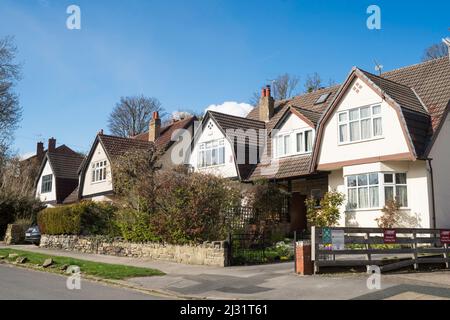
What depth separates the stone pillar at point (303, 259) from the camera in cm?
1389

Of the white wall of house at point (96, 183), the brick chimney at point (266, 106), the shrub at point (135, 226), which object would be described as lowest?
the shrub at point (135, 226)

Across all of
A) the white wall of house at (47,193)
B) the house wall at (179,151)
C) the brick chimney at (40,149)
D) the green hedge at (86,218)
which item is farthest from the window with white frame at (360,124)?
the brick chimney at (40,149)

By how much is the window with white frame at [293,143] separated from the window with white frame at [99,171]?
15.4 m

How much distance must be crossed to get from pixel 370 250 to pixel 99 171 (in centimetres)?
2701

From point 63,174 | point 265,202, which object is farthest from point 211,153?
point 63,174

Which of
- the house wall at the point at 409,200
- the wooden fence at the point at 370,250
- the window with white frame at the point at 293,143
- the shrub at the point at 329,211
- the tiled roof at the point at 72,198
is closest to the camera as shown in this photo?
the wooden fence at the point at 370,250

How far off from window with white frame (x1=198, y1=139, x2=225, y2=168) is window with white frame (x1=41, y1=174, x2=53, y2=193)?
21559mm

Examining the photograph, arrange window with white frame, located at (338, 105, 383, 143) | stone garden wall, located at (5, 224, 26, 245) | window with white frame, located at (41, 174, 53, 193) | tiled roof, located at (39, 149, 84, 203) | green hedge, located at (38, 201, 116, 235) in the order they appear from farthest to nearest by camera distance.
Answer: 1. window with white frame, located at (41, 174, 53, 193)
2. tiled roof, located at (39, 149, 84, 203)
3. stone garden wall, located at (5, 224, 26, 245)
4. green hedge, located at (38, 201, 116, 235)
5. window with white frame, located at (338, 105, 383, 143)

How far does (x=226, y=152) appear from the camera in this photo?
28.5m

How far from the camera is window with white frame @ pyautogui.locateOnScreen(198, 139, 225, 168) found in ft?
95.0

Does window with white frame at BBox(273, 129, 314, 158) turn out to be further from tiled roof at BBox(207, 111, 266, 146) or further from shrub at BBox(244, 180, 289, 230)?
shrub at BBox(244, 180, 289, 230)

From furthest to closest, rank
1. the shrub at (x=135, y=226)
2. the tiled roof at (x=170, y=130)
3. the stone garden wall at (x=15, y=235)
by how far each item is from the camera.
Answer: the tiled roof at (x=170, y=130), the stone garden wall at (x=15, y=235), the shrub at (x=135, y=226)

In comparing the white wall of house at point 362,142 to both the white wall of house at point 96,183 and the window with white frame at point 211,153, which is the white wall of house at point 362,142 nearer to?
the window with white frame at point 211,153

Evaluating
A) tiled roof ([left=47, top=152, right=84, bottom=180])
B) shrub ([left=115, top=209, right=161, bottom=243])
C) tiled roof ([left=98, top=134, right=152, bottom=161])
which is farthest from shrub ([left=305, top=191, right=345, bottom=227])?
tiled roof ([left=47, top=152, right=84, bottom=180])
